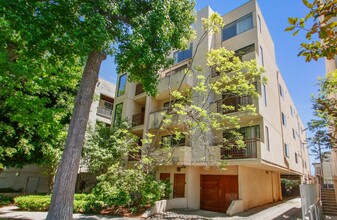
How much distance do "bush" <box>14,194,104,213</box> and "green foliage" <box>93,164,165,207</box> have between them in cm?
55

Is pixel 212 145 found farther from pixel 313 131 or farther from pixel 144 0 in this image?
pixel 144 0

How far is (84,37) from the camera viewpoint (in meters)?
6.64

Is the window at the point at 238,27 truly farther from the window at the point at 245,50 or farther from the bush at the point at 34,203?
the bush at the point at 34,203

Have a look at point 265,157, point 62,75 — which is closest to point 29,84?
point 62,75

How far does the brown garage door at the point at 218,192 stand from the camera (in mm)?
14914

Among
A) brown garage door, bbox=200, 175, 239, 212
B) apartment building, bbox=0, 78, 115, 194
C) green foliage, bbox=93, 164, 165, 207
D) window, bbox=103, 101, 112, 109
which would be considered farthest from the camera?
window, bbox=103, 101, 112, 109

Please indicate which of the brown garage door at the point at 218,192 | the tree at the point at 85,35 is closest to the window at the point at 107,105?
the brown garage door at the point at 218,192

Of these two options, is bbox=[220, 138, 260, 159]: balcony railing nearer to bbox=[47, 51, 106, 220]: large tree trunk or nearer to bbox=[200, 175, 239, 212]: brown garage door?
bbox=[200, 175, 239, 212]: brown garage door

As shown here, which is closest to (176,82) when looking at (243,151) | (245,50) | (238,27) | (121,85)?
(245,50)

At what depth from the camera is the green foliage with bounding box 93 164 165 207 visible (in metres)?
12.2

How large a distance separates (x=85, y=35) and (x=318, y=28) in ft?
20.4

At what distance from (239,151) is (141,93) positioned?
11.1 metres

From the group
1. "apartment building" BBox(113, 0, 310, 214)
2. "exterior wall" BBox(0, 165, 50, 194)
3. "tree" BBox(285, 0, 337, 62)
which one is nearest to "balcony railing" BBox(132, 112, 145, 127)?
"apartment building" BBox(113, 0, 310, 214)

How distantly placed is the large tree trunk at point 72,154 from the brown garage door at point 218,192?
1170 centimetres
